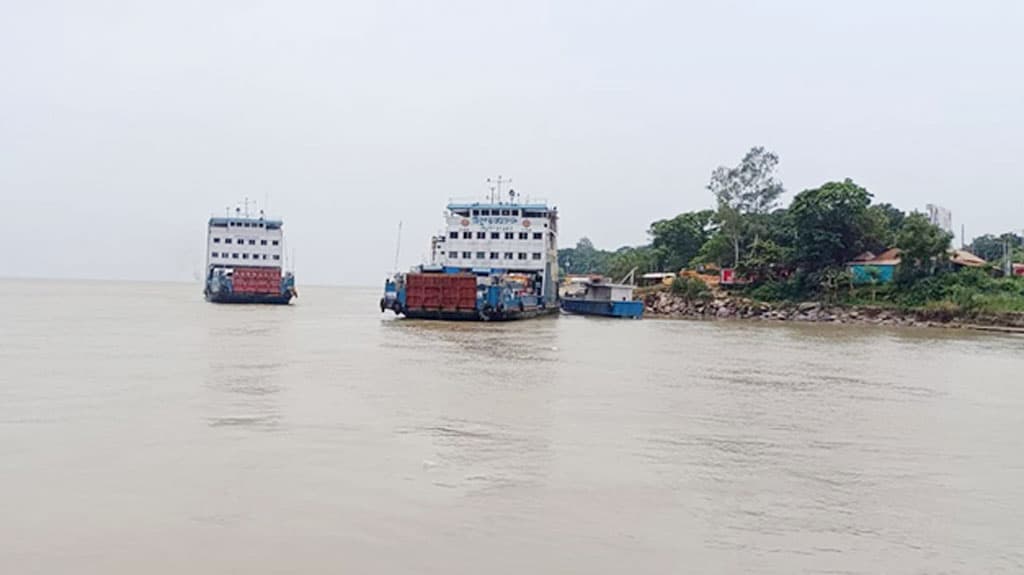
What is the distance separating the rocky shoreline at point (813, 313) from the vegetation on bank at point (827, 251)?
509 mm

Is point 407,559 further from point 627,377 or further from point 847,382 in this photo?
point 847,382

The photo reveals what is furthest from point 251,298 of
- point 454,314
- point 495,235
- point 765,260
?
point 765,260

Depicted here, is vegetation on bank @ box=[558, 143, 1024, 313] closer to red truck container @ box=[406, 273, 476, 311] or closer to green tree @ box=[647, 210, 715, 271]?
green tree @ box=[647, 210, 715, 271]

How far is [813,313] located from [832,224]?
5634 millimetres

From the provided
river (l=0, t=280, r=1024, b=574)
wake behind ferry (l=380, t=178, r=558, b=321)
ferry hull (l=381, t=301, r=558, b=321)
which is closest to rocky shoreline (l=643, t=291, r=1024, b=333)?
wake behind ferry (l=380, t=178, r=558, b=321)

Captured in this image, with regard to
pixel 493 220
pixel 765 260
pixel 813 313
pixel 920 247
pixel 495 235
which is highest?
pixel 493 220

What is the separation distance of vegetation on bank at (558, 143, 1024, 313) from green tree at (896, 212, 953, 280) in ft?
0.17

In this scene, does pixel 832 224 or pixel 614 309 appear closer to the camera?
pixel 614 309

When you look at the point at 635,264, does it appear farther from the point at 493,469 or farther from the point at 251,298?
the point at 493,469

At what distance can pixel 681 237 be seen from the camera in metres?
66.9

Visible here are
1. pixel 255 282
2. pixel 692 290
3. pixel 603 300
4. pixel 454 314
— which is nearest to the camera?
pixel 454 314

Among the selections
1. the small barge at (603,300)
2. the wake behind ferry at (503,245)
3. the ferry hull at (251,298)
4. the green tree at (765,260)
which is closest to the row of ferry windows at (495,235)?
the wake behind ferry at (503,245)

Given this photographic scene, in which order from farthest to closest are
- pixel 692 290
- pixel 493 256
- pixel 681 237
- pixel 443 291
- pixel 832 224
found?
1. pixel 681 237
2. pixel 692 290
3. pixel 832 224
4. pixel 493 256
5. pixel 443 291

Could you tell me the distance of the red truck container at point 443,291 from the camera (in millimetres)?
34031
